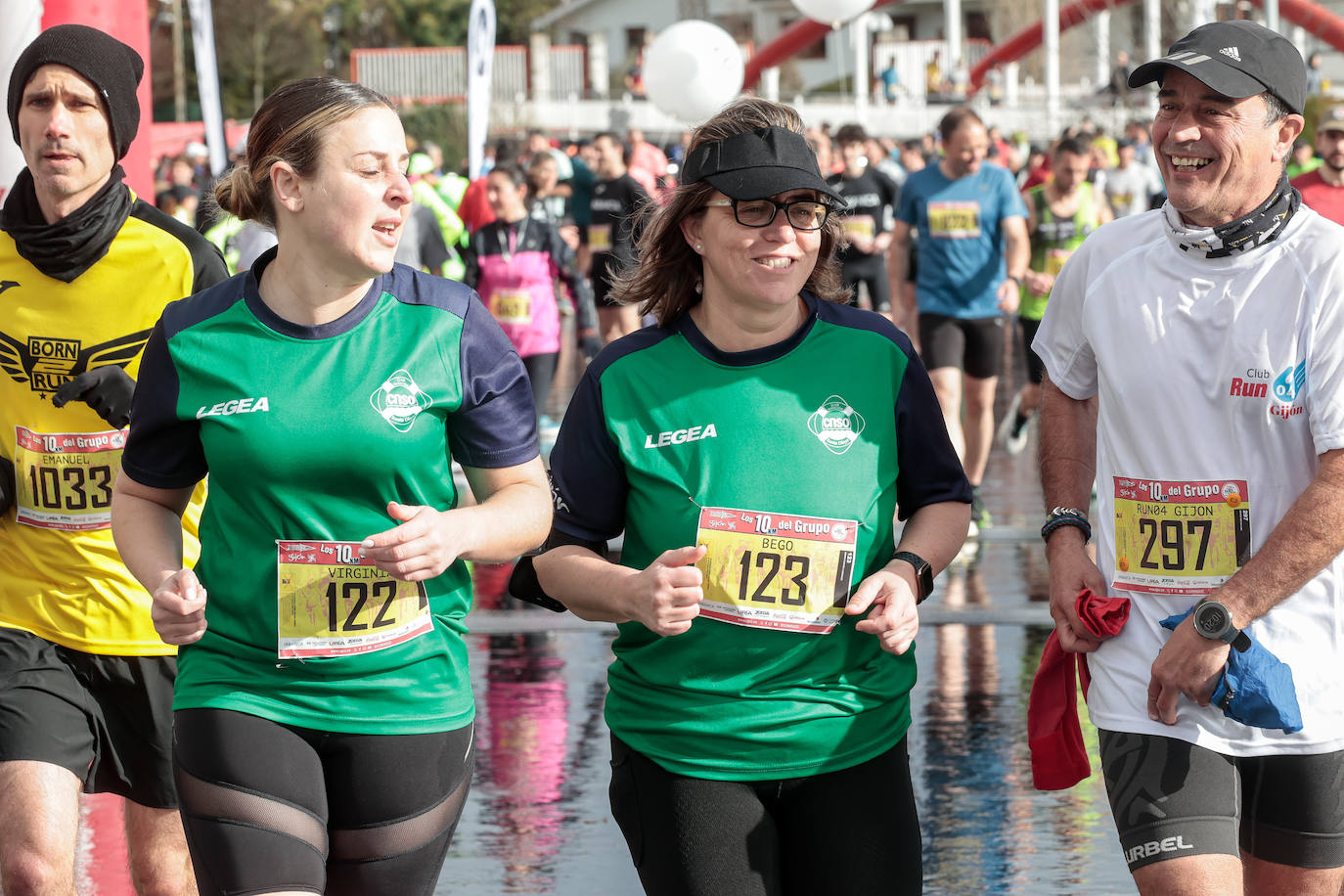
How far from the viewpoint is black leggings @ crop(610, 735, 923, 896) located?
3.29 metres

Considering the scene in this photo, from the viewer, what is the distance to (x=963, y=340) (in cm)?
1052

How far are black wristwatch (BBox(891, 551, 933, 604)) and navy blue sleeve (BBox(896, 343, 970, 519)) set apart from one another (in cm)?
14

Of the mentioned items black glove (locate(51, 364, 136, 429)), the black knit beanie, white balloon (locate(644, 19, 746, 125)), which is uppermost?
white balloon (locate(644, 19, 746, 125))

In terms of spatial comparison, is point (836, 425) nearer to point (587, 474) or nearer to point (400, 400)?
point (587, 474)

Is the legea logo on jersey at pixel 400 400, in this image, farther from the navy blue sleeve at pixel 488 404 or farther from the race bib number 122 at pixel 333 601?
the race bib number 122 at pixel 333 601

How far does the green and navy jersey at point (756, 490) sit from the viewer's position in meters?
3.33

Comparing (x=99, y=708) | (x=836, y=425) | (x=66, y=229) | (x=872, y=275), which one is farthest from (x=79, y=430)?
(x=872, y=275)

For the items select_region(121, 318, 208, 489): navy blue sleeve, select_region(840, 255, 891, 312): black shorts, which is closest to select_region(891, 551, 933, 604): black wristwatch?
select_region(121, 318, 208, 489): navy blue sleeve

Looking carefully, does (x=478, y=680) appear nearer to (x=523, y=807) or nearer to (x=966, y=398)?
(x=523, y=807)

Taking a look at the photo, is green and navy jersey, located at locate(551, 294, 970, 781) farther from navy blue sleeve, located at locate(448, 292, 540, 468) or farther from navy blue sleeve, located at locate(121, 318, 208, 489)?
navy blue sleeve, located at locate(121, 318, 208, 489)

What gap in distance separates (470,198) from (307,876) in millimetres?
12524

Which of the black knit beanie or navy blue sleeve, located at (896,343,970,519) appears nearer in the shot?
navy blue sleeve, located at (896,343,970,519)

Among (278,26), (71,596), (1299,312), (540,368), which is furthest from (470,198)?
(278,26)

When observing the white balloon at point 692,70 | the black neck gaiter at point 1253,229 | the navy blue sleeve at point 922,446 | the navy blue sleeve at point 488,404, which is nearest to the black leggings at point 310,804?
the navy blue sleeve at point 488,404
